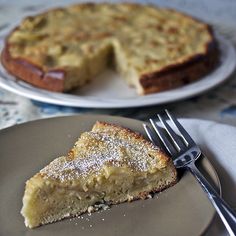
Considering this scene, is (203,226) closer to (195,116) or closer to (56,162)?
(56,162)

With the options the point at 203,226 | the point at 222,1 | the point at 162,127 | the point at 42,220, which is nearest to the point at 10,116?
the point at 162,127

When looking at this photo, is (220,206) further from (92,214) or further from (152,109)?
(152,109)

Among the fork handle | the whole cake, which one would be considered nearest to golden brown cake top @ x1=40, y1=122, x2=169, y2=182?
the fork handle

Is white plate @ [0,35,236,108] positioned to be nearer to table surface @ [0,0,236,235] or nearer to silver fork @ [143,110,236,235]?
table surface @ [0,0,236,235]

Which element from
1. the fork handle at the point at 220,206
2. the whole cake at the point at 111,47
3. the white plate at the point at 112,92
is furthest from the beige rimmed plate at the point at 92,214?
the whole cake at the point at 111,47

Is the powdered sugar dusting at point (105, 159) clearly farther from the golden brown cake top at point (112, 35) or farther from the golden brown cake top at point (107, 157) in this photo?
the golden brown cake top at point (112, 35)

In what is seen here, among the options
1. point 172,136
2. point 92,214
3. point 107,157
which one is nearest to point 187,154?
point 172,136
